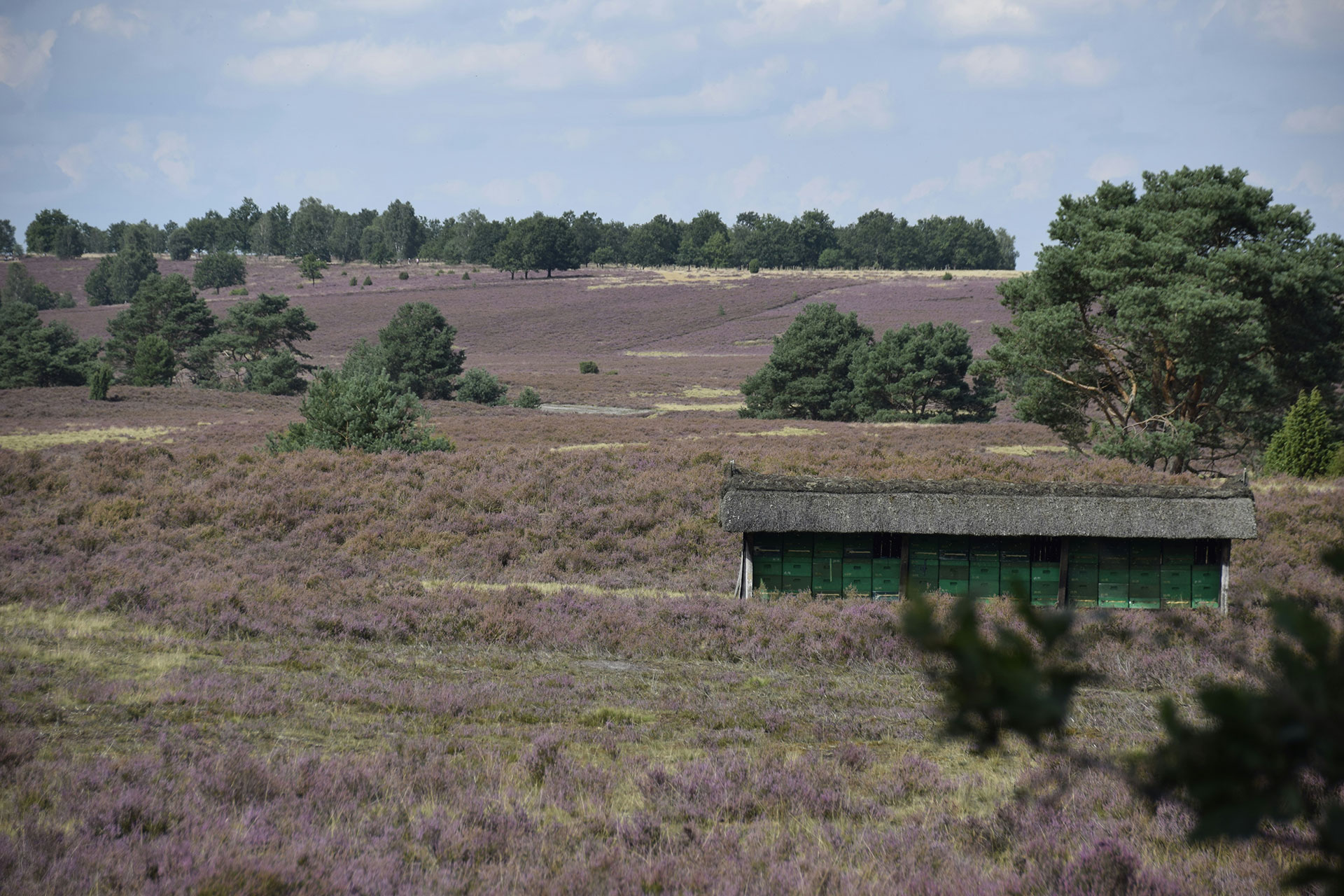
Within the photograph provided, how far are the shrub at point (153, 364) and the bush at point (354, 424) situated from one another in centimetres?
4387

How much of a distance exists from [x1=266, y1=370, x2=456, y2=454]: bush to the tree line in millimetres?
131850

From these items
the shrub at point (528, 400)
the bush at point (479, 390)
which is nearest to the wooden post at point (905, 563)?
the shrub at point (528, 400)

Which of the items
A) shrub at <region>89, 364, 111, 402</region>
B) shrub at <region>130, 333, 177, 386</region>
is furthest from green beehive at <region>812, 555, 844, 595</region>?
shrub at <region>130, 333, 177, 386</region>

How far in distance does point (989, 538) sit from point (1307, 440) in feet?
67.7

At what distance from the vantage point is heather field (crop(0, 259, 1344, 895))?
674cm

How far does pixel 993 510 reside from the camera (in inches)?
732

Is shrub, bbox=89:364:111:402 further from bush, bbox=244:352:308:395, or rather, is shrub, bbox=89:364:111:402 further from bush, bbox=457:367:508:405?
bush, bbox=457:367:508:405

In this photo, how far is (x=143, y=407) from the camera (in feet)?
190

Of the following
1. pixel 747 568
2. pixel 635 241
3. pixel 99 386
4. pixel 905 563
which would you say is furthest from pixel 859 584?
pixel 635 241

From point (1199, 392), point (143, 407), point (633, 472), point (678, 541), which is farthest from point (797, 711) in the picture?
point (143, 407)

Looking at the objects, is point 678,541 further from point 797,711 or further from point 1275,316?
point 1275,316

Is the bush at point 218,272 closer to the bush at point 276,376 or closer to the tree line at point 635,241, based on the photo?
the tree line at point 635,241

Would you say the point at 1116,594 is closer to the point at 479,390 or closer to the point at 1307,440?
the point at 1307,440

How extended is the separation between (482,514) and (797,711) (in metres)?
15.6
